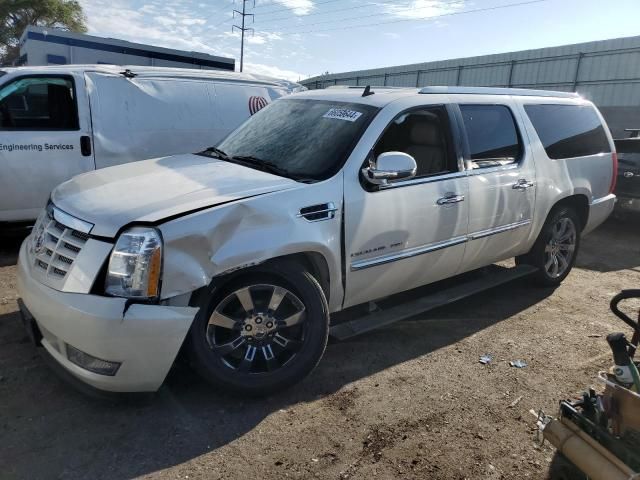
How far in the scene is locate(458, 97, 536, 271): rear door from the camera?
163 inches

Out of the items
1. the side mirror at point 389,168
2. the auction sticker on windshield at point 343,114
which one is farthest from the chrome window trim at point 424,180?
the auction sticker on windshield at point 343,114

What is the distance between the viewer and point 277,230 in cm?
297

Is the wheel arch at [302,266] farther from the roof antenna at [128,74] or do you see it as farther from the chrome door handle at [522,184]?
the roof antenna at [128,74]

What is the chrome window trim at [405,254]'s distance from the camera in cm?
346

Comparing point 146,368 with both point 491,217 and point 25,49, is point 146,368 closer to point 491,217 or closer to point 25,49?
point 491,217

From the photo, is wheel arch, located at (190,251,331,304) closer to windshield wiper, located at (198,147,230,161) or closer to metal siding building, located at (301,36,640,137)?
Result: windshield wiper, located at (198,147,230,161)

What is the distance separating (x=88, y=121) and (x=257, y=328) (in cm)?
412

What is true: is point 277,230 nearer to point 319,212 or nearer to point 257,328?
point 319,212

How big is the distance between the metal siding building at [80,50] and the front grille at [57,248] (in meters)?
12.2

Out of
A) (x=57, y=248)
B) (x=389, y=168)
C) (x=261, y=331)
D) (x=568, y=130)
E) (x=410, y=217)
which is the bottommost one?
(x=261, y=331)

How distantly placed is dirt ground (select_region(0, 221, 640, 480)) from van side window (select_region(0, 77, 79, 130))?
2537 millimetres

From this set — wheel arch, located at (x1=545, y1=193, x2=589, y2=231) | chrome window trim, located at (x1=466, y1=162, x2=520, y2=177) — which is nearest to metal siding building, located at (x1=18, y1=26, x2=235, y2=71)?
chrome window trim, located at (x1=466, y1=162, x2=520, y2=177)

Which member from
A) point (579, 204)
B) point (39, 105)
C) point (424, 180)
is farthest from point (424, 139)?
point (39, 105)

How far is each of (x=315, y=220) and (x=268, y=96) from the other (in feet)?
15.9
